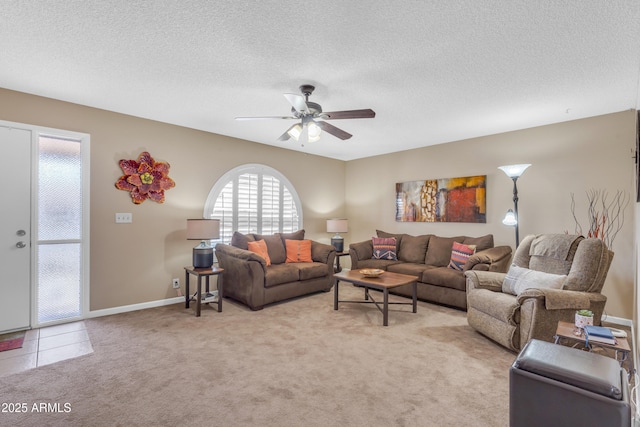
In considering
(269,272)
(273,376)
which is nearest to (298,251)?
(269,272)

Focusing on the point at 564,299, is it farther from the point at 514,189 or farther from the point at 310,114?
the point at 310,114

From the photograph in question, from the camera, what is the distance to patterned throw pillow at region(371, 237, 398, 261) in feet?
17.6

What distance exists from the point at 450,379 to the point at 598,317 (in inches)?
57.6

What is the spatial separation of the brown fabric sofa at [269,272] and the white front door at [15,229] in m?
2.02

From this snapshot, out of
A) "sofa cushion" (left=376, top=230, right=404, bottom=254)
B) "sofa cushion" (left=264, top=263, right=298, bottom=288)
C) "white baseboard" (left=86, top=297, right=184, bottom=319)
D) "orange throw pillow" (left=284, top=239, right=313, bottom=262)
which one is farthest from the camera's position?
"sofa cushion" (left=376, top=230, right=404, bottom=254)

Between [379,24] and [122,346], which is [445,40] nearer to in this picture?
[379,24]

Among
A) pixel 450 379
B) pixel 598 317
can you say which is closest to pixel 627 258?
pixel 598 317

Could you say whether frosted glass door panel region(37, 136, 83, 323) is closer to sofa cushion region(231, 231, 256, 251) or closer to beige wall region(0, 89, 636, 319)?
beige wall region(0, 89, 636, 319)

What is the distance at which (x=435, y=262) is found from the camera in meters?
4.89

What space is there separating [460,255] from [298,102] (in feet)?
10.4

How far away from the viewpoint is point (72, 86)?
3123 mm

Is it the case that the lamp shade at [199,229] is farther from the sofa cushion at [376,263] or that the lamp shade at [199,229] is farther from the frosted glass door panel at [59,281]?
the sofa cushion at [376,263]

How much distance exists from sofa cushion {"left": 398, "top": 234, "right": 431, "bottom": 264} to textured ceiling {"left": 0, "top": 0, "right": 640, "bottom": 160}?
2142 mm

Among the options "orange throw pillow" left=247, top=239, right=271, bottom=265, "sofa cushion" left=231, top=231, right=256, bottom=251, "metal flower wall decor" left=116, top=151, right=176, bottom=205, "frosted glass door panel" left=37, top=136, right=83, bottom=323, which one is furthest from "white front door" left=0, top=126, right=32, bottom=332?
"orange throw pillow" left=247, top=239, right=271, bottom=265
